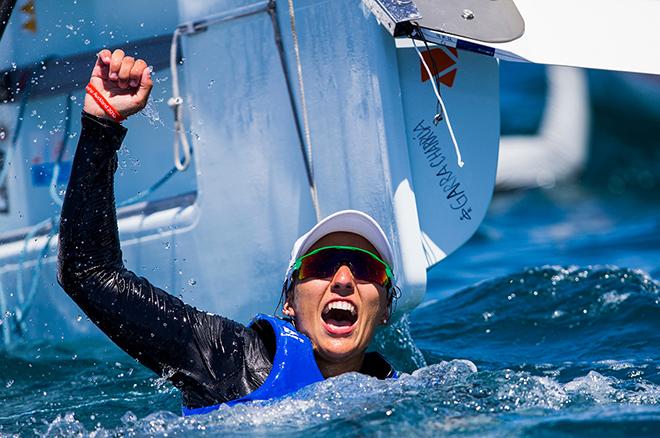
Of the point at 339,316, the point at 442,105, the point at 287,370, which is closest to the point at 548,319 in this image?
the point at 442,105

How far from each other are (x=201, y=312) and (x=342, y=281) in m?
0.47

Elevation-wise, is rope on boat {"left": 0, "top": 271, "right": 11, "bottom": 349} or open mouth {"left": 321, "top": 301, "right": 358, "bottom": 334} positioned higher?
open mouth {"left": 321, "top": 301, "right": 358, "bottom": 334}

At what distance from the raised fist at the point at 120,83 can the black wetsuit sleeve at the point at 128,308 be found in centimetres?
6

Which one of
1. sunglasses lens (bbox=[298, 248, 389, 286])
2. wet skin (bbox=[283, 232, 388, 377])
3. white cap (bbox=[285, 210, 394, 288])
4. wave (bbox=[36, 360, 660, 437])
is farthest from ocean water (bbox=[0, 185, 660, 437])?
white cap (bbox=[285, 210, 394, 288])

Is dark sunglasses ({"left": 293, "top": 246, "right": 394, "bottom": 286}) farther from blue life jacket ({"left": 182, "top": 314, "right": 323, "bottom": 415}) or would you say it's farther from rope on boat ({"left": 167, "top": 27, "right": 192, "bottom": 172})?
rope on boat ({"left": 167, "top": 27, "right": 192, "bottom": 172})

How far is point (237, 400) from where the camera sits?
11.6 feet

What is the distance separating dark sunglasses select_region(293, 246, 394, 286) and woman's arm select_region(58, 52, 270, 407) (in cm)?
29

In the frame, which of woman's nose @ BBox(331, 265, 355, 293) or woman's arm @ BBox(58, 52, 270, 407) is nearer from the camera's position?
woman's arm @ BBox(58, 52, 270, 407)

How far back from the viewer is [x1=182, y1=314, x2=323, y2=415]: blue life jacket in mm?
3559

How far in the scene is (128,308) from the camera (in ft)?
11.4

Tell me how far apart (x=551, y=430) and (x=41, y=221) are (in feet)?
9.09

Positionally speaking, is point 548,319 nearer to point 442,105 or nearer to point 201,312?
point 442,105

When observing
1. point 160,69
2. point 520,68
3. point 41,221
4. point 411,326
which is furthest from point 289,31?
point 520,68

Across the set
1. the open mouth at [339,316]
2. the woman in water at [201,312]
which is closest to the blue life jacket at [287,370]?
the woman in water at [201,312]
